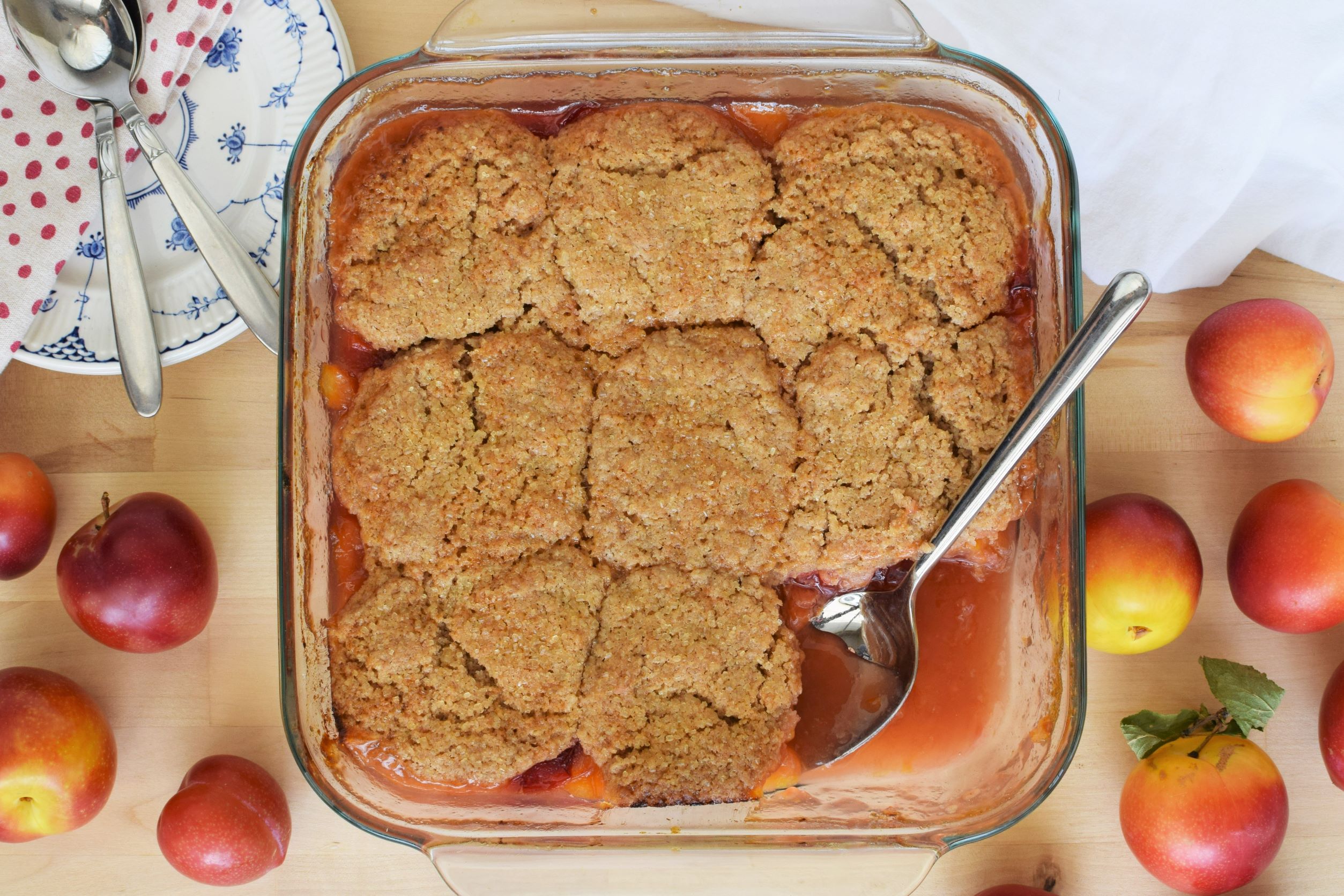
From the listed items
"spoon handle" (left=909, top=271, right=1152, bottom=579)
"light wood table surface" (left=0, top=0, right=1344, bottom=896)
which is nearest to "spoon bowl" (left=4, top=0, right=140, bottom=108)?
"light wood table surface" (left=0, top=0, right=1344, bottom=896)

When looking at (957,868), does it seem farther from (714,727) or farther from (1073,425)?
(1073,425)

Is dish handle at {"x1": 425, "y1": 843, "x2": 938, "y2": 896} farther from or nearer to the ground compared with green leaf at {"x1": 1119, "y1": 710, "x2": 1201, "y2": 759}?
nearer to the ground

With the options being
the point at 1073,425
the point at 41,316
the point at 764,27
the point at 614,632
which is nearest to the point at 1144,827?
the point at 1073,425

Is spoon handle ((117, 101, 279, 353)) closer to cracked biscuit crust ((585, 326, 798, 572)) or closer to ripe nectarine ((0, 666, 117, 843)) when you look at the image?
cracked biscuit crust ((585, 326, 798, 572))

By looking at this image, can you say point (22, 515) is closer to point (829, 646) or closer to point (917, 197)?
point (829, 646)

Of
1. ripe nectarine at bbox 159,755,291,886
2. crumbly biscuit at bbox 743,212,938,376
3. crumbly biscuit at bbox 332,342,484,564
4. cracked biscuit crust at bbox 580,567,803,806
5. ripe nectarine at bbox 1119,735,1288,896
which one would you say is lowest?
ripe nectarine at bbox 159,755,291,886

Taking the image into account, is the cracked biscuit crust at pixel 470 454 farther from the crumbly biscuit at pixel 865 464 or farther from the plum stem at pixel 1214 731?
the plum stem at pixel 1214 731

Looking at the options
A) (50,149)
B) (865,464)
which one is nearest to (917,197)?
(865,464)
